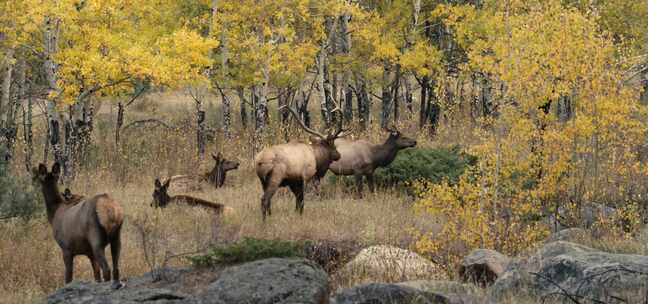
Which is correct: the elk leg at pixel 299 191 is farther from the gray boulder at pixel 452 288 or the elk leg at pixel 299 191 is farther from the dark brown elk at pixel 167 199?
the gray boulder at pixel 452 288

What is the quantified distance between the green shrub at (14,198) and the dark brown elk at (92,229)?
2605 mm

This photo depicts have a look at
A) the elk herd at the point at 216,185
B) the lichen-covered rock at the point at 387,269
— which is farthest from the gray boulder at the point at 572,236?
the elk herd at the point at 216,185

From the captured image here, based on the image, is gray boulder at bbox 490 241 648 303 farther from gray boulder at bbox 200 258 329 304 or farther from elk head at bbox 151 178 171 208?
elk head at bbox 151 178 171 208

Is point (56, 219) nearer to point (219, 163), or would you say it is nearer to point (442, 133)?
point (219, 163)

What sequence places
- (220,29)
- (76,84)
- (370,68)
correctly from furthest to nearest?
(370,68) → (220,29) → (76,84)

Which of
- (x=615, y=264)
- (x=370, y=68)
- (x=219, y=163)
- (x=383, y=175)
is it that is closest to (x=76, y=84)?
(x=219, y=163)

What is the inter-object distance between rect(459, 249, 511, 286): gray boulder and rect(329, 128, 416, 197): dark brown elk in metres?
7.85

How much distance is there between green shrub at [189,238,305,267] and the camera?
24.7 feet

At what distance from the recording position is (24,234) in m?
13.1

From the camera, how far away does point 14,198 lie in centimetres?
1199

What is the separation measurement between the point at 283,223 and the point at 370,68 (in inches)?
510

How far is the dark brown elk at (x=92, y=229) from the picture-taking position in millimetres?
8625

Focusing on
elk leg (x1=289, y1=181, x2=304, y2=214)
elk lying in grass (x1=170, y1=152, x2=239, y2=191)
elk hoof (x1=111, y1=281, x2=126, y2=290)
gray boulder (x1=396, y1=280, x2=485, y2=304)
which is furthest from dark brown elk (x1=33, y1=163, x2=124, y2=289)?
elk lying in grass (x1=170, y1=152, x2=239, y2=191)

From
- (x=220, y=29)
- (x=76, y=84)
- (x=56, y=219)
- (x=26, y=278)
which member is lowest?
(x=26, y=278)
